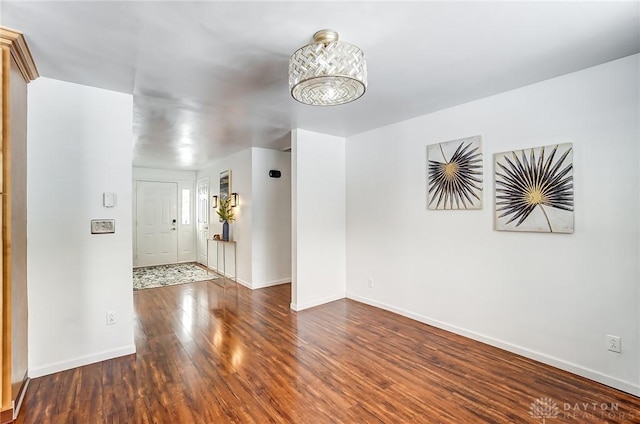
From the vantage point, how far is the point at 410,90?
2.79 meters

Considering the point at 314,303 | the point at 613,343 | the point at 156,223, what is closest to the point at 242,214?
the point at 314,303

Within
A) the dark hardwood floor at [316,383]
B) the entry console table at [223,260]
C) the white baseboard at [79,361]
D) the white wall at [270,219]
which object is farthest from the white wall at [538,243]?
the entry console table at [223,260]

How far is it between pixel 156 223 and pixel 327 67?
692 cm

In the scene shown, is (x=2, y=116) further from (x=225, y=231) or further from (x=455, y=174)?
(x=225, y=231)

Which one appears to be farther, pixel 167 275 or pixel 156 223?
pixel 156 223

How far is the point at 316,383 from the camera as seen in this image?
7.63ft

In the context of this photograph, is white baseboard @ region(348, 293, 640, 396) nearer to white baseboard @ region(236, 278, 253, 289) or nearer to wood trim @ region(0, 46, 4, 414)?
white baseboard @ region(236, 278, 253, 289)

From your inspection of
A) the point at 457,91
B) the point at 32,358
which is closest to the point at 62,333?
the point at 32,358

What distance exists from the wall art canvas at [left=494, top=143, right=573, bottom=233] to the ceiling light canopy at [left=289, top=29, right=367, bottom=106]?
1743mm

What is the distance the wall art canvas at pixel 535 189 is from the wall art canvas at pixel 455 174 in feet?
0.67

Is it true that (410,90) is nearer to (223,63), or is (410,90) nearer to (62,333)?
(223,63)

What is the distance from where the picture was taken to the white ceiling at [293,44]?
5.50 feet

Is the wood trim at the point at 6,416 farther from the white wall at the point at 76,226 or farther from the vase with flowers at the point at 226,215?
the vase with flowers at the point at 226,215

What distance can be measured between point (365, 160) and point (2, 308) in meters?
3.74
